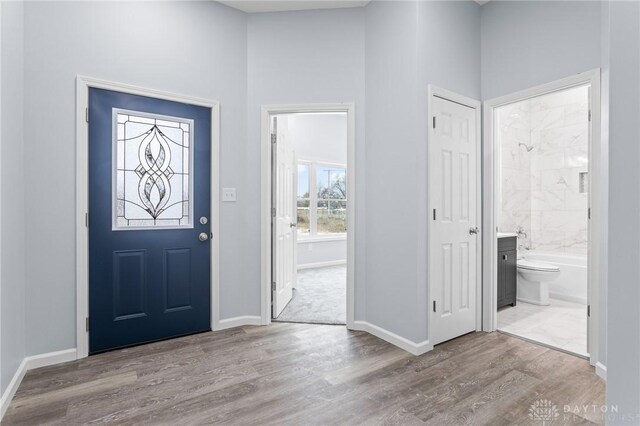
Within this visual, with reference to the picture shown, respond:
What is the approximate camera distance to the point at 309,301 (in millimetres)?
3867

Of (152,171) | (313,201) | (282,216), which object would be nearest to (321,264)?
(313,201)

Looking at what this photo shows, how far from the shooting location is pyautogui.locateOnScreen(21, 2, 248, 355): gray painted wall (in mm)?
2213

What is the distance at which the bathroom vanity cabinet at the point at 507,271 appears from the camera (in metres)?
3.46

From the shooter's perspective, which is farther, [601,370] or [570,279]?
[570,279]

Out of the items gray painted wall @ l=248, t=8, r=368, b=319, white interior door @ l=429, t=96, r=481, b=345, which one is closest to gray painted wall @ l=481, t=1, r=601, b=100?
white interior door @ l=429, t=96, r=481, b=345

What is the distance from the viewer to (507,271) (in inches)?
139

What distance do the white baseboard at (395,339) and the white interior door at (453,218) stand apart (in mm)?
160

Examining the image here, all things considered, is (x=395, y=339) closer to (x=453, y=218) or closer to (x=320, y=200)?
(x=453, y=218)

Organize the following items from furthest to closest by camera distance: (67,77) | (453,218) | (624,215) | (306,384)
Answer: (453,218)
(67,77)
(306,384)
(624,215)

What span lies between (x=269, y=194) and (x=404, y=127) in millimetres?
1399

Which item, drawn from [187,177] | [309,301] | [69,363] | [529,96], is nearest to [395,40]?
[529,96]

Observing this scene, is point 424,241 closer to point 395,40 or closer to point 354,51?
point 395,40

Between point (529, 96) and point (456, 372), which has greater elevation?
point (529, 96)

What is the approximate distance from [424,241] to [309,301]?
6.13 ft
